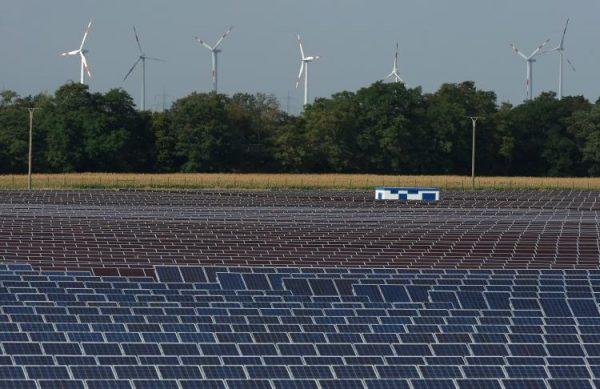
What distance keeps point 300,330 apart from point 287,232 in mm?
36307

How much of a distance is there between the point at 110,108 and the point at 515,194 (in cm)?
5497

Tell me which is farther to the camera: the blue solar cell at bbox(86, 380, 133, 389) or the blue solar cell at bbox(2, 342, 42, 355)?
the blue solar cell at bbox(2, 342, 42, 355)

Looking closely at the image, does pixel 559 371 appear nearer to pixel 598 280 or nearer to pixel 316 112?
pixel 598 280

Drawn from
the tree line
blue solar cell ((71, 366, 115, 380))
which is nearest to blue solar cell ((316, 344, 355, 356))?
blue solar cell ((71, 366, 115, 380))

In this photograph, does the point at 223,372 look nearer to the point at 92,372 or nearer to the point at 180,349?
the point at 180,349

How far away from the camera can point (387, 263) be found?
166ft

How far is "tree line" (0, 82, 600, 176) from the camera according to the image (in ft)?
472

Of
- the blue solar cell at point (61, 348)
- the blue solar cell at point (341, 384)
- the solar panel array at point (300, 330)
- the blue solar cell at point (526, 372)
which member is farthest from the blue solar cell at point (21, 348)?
the blue solar cell at point (526, 372)

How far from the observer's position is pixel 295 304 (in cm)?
3406

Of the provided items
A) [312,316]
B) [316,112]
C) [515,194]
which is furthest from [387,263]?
[316,112]

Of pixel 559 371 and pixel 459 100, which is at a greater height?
pixel 459 100

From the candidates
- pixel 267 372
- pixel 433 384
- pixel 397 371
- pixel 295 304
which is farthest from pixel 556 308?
pixel 267 372

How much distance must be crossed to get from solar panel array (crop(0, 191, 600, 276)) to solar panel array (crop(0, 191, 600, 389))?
0.18 m

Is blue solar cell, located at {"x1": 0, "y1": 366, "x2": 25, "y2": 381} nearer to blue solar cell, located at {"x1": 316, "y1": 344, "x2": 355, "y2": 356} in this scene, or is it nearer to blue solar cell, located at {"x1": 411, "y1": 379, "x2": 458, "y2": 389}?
blue solar cell, located at {"x1": 316, "y1": 344, "x2": 355, "y2": 356}
